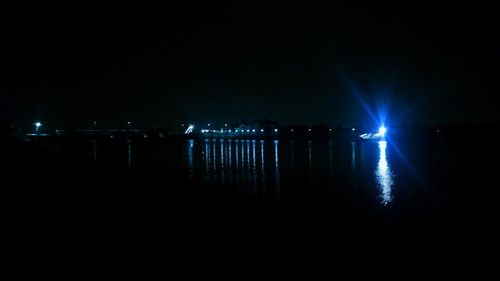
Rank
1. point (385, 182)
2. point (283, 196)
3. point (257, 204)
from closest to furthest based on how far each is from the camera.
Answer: point (257, 204) < point (283, 196) < point (385, 182)

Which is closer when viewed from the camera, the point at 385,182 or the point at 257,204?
the point at 257,204

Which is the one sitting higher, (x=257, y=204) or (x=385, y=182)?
(x=385, y=182)

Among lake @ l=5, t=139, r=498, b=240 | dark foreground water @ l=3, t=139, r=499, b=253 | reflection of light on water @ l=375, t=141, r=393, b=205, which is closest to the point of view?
dark foreground water @ l=3, t=139, r=499, b=253

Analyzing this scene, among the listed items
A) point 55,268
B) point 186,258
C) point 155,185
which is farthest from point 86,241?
point 155,185

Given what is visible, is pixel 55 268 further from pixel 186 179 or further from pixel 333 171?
pixel 333 171

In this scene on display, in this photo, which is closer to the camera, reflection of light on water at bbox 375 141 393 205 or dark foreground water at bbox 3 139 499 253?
dark foreground water at bbox 3 139 499 253

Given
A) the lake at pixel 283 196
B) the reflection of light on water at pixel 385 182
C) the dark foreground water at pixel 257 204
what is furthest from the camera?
the reflection of light on water at pixel 385 182

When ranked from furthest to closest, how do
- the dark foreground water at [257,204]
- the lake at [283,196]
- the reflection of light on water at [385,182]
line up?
the reflection of light on water at [385,182]
the lake at [283,196]
the dark foreground water at [257,204]

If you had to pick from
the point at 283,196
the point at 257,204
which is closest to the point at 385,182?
the point at 283,196

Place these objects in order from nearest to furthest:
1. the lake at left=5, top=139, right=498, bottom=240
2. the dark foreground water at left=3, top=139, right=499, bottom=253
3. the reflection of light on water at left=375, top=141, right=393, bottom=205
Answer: the dark foreground water at left=3, top=139, right=499, bottom=253, the lake at left=5, top=139, right=498, bottom=240, the reflection of light on water at left=375, top=141, right=393, bottom=205

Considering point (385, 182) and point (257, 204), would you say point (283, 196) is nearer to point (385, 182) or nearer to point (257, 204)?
point (257, 204)

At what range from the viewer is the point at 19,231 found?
26.4ft

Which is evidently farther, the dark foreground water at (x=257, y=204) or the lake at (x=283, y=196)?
the lake at (x=283, y=196)

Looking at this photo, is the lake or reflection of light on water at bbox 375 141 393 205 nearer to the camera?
the lake
